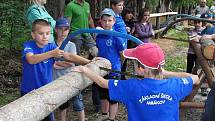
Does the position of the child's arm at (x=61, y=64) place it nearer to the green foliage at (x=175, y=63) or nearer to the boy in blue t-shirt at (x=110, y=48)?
the boy in blue t-shirt at (x=110, y=48)

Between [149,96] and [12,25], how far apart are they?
736cm

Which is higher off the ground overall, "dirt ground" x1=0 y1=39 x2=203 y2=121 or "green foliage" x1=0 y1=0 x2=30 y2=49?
"green foliage" x1=0 y1=0 x2=30 y2=49

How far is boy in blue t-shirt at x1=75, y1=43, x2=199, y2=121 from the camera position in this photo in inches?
104

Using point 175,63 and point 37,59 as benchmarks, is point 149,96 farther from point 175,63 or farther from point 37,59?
point 175,63

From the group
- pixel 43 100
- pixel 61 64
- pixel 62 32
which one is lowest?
pixel 43 100

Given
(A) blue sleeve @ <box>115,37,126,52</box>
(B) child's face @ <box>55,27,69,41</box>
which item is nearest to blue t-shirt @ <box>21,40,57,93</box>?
(B) child's face @ <box>55,27,69,41</box>

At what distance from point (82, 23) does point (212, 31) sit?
2.35 m

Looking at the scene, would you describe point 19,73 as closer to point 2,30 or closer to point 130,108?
point 2,30

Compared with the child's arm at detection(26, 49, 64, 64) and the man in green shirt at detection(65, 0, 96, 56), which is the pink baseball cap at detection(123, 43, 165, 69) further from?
the man in green shirt at detection(65, 0, 96, 56)

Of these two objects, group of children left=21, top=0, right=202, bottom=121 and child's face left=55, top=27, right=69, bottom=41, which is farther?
child's face left=55, top=27, right=69, bottom=41

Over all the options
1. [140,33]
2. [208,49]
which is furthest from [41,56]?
[140,33]

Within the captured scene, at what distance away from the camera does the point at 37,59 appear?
3.41 metres

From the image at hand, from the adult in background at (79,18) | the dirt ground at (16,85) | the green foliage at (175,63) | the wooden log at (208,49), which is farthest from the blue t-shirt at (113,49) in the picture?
the green foliage at (175,63)

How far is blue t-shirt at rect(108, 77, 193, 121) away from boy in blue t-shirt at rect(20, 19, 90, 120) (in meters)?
0.90
